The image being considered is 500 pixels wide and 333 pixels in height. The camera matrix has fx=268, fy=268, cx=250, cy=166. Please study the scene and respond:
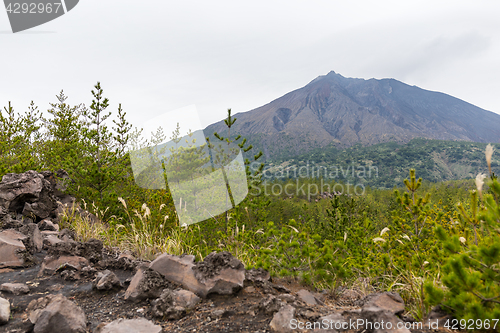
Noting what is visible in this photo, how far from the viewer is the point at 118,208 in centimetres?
743

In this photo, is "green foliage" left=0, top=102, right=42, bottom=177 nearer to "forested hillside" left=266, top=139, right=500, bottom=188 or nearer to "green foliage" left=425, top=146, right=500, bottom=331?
"green foliage" left=425, top=146, right=500, bottom=331

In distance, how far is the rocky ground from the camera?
2.29 m

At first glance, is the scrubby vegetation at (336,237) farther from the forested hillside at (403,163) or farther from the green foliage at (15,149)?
the forested hillside at (403,163)

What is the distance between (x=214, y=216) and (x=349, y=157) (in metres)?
156

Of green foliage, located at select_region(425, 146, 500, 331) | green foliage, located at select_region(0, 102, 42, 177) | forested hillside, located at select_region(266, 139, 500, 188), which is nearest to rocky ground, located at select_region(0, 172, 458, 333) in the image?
green foliage, located at select_region(425, 146, 500, 331)

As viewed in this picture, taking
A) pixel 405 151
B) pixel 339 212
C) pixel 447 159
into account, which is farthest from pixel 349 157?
pixel 339 212

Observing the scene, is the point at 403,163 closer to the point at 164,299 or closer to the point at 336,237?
the point at 336,237

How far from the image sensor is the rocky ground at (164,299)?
229 centimetres

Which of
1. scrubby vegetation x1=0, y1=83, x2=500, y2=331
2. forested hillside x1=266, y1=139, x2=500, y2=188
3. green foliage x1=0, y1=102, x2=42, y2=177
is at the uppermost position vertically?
green foliage x1=0, y1=102, x2=42, y2=177

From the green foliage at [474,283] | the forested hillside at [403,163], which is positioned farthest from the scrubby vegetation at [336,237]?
the forested hillside at [403,163]

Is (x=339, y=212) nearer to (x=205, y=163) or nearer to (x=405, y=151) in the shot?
(x=205, y=163)

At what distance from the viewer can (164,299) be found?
9.00 feet

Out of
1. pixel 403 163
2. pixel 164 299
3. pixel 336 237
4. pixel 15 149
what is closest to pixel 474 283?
pixel 164 299

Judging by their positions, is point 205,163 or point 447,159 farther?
point 447,159
